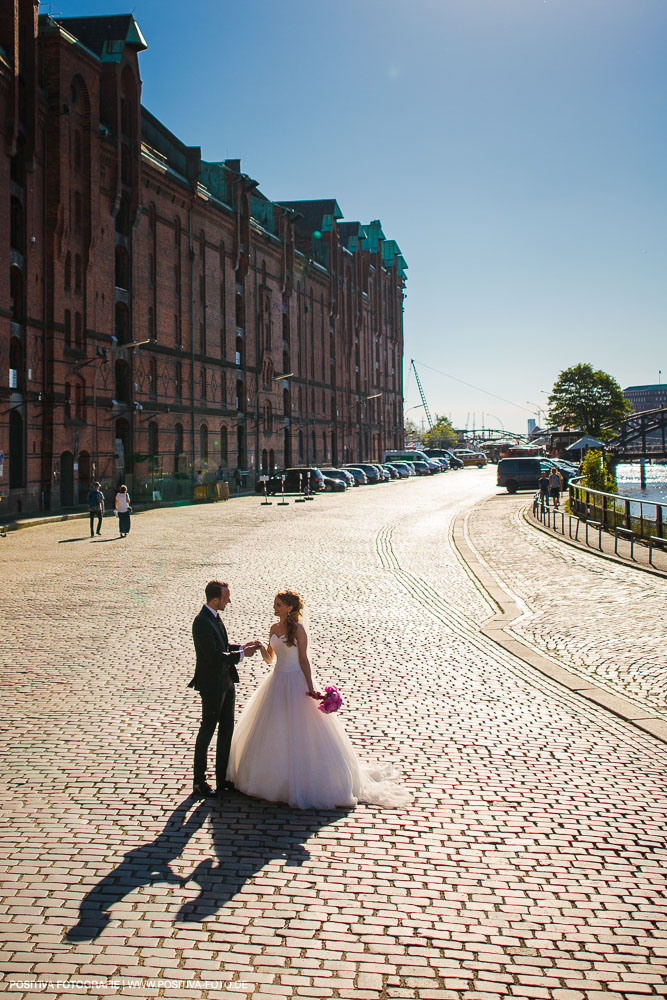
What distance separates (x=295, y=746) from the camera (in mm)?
6039

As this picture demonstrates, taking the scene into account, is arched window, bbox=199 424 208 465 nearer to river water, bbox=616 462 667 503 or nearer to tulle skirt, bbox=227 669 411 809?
river water, bbox=616 462 667 503

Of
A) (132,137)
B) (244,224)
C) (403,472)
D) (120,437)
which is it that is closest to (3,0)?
(132,137)

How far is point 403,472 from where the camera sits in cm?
8019

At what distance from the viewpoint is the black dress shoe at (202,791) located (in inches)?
244

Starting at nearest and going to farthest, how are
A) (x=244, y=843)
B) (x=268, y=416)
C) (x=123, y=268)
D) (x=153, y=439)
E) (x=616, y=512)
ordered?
(x=244, y=843) → (x=616, y=512) → (x=123, y=268) → (x=153, y=439) → (x=268, y=416)

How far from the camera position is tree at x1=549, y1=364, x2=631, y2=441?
328 feet

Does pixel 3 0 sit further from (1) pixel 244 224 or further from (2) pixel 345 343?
(2) pixel 345 343

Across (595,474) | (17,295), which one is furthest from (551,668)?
(17,295)

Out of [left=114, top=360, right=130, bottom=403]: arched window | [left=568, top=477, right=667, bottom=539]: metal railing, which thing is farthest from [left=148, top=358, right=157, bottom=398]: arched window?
[left=568, top=477, right=667, bottom=539]: metal railing

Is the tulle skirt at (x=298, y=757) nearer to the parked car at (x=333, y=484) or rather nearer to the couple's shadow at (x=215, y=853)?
the couple's shadow at (x=215, y=853)

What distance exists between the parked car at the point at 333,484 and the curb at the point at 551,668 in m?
37.7

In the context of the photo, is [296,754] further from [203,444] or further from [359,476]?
[359,476]

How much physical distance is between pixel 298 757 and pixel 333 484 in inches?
1974

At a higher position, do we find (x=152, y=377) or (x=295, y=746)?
(x=152, y=377)
